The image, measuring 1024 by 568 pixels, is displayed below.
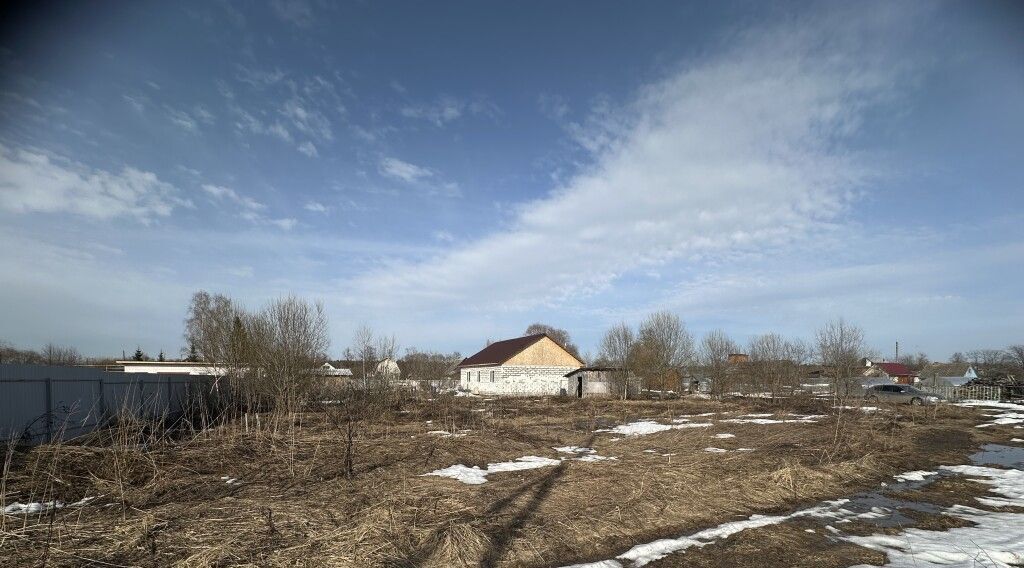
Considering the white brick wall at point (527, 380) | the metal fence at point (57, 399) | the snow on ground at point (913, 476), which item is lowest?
the white brick wall at point (527, 380)

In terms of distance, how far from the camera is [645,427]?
17969 mm

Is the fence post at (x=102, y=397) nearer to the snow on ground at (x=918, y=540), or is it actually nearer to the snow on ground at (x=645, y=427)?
the snow on ground at (x=645, y=427)

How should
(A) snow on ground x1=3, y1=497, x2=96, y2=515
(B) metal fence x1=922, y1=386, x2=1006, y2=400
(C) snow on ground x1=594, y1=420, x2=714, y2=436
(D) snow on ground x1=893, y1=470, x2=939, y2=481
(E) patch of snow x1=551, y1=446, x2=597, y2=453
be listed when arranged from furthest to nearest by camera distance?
(B) metal fence x1=922, y1=386, x2=1006, y2=400
(C) snow on ground x1=594, y1=420, x2=714, y2=436
(E) patch of snow x1=551, y1=446, x2=597, y2=453
(D) snow on ground x1=893, y1=470, x2=939, y2=481
(A) snow on ground x1=3, y1=497, x2=96, y2=515

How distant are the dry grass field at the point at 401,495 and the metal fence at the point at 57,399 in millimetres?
1641

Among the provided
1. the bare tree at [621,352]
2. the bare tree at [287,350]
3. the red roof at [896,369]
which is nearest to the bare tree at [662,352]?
the bare tree at [621,352]

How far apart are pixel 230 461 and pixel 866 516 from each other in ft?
33.7

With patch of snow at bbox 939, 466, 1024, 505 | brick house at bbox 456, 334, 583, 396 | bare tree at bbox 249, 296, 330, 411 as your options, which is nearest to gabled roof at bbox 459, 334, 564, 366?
brick house at bbox 456, 334, 583, 396

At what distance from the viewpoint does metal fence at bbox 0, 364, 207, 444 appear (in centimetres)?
1124

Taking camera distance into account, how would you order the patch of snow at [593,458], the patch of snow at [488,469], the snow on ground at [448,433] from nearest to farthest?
the patch of snow at [488,469] < the patch of snow at [593,458] < the snow on ground at [448,433]

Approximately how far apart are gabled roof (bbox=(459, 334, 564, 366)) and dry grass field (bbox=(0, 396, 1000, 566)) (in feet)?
94.5

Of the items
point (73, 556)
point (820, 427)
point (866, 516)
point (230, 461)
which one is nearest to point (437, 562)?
point (73, 556)

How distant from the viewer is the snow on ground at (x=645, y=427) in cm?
1658

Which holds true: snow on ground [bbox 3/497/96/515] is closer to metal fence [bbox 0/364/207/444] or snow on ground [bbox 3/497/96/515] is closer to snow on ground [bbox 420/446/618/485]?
metal fence [bbox 0/364/207/444]

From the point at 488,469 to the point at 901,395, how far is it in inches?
1243
